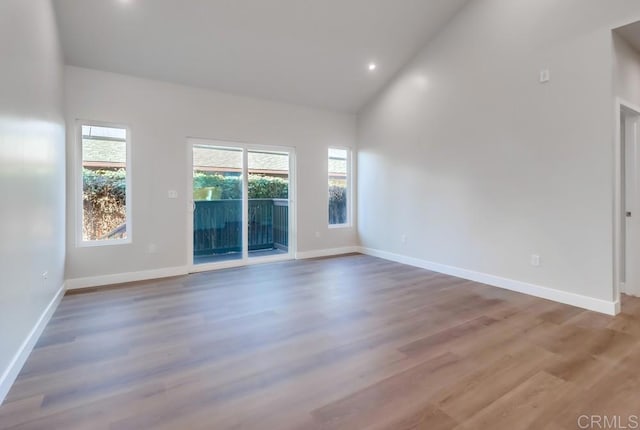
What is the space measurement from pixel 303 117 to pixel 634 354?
17.1 feet

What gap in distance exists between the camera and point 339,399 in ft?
6.02

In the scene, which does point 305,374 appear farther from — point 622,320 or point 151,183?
point 151,183

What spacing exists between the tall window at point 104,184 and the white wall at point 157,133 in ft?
0.43

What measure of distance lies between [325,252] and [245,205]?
5.99 ft

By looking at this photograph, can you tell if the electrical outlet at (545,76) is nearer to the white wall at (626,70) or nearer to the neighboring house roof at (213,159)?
the white wall at (626,70)

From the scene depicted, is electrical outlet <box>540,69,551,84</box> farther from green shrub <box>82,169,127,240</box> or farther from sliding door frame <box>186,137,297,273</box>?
green shrub <box>82,169,127,240</box>

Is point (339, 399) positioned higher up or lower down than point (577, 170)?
lower down

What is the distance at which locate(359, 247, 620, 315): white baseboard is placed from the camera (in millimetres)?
3162

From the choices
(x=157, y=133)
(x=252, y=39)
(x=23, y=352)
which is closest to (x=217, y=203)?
(x=157, y=133)

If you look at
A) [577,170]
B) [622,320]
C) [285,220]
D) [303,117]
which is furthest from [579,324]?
[303,117]

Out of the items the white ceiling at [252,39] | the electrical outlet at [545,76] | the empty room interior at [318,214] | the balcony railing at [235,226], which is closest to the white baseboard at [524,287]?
the empty room interior at [318,214]

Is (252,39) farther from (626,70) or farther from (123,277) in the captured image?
(626,70)

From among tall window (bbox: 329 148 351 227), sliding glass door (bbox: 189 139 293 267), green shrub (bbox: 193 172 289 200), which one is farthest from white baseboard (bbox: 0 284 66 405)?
tall window (bbox: 329 148 351 227)

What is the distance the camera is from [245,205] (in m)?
5.37
